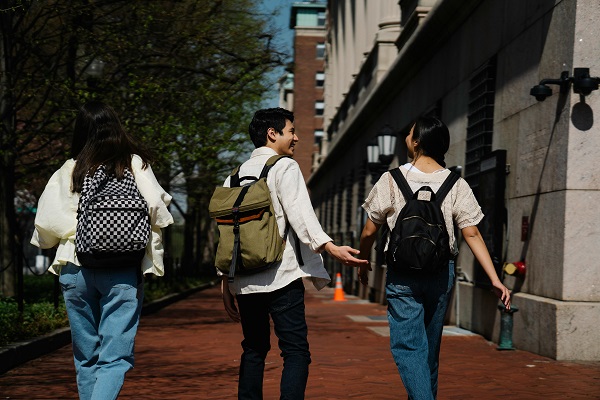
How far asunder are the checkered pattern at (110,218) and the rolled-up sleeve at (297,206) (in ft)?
2.34

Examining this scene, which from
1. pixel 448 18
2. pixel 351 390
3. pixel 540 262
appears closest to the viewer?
pixel 351 390

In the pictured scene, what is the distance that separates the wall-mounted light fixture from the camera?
Result: 413 inches

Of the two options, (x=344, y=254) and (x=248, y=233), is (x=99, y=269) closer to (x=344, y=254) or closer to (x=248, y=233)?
(x=248, y=233)

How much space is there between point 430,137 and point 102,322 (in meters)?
2.01

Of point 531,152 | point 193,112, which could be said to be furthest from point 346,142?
point 531,152

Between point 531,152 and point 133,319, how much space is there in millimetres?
7766

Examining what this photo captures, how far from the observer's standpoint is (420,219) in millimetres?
5562

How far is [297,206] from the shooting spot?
5516 mm

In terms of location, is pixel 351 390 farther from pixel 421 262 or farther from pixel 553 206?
pixel 553 206

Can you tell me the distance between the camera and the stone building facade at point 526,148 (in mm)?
10711

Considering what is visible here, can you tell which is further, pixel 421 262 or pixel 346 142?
pixel 346 142

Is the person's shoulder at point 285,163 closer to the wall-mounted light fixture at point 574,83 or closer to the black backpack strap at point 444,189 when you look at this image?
the black backpack strap at point 444,189

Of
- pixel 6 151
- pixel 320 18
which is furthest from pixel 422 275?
pixel 320 18

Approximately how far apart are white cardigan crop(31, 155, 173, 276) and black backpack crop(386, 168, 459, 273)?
3.90 ft
